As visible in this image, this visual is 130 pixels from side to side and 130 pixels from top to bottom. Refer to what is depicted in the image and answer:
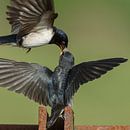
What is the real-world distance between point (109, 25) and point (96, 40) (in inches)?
8.9

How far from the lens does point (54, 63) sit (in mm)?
4184

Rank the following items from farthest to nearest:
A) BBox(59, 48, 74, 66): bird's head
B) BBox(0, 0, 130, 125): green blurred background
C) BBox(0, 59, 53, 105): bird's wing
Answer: BBox(0, 0, 130, 125): green blurred background
BBox(59, 48, 74, 66): bird's head
BBox(0, 59, 53, 105): bird's wing

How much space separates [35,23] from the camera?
2887mm

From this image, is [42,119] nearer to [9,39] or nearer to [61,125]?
[61,125]

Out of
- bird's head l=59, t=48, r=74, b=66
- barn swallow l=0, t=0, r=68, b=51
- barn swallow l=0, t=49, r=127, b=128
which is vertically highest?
barn swallow l=0, t=0, r=68, b=51

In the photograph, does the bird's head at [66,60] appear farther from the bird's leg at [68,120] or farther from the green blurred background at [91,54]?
the green blurred background at [91,54]

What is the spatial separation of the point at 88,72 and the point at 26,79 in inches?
6.3

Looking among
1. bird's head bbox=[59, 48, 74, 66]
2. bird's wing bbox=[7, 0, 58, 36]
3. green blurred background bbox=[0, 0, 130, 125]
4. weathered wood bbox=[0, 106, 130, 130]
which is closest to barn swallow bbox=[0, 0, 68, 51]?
bird's wing bbox=[7, 0, 58, 36]

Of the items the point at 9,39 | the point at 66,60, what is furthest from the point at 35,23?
the point at 66,60

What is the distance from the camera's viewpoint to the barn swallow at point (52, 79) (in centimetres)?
244

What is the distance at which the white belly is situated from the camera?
Answer: 2865 mm

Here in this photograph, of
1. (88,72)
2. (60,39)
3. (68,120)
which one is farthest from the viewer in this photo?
(60,39)

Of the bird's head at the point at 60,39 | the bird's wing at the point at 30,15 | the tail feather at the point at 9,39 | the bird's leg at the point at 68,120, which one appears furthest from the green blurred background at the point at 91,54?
the bird's leg at the point at 68,120

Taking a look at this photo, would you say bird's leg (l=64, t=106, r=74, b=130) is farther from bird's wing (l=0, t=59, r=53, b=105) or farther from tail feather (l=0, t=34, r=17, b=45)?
tail feather (l=0, t=34, r=17, b=45)
